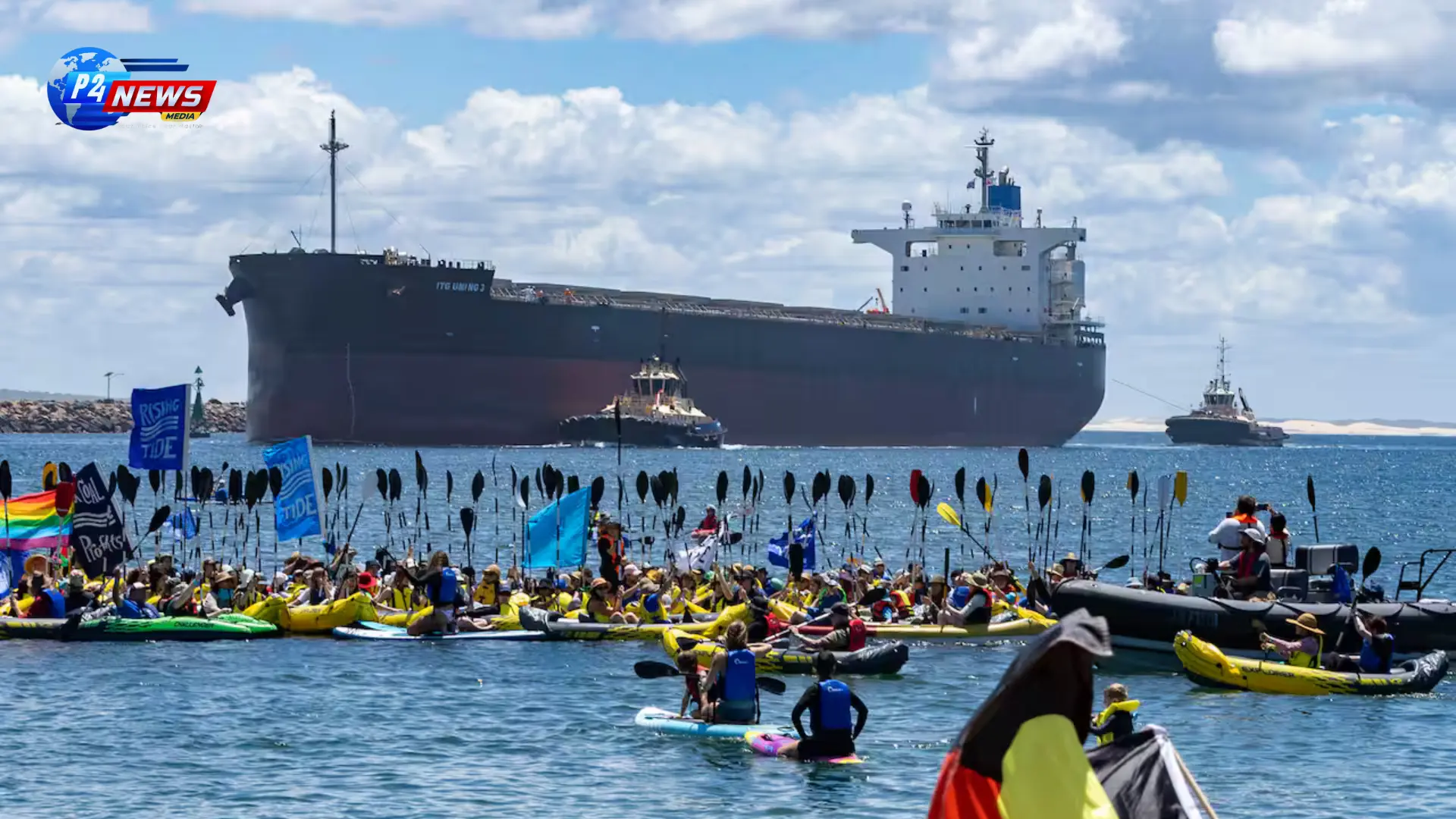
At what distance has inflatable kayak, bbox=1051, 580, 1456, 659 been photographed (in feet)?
69.2

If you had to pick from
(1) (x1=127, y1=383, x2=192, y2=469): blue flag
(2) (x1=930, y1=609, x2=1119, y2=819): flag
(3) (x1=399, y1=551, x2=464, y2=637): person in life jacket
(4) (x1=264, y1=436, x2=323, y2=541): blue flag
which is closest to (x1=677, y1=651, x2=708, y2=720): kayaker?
(3) (x1=399, y1=551, x2=464, y2=637): person in life jacket

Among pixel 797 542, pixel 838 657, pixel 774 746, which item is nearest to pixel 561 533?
pixel 797 542

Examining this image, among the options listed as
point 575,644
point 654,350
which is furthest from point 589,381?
point 575,644

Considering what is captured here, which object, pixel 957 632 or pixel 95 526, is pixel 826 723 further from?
pixel 95 526

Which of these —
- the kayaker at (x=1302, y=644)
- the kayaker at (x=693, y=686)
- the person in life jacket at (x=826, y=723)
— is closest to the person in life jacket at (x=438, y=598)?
the kayaker at (x=693, y=686)

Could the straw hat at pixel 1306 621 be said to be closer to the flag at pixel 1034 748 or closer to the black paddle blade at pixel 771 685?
the black paddle blade at pixel 771 685

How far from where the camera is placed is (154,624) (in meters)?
24.4

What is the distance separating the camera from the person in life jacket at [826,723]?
15.8 meters

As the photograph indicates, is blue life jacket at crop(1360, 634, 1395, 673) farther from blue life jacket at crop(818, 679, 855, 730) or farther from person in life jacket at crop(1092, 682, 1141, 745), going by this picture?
person in life jacket at crop(1092, 682, 1141, 745)

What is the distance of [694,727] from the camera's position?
17.3 m

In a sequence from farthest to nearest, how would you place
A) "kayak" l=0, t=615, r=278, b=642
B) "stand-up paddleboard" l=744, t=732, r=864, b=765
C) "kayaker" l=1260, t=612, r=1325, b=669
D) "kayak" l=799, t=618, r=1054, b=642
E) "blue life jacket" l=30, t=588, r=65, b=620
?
"blue life jacket" l=30, t=588, r=65, b=620 < "kayak" l=799, t=618, r=1054, b=642 < "kayak" l=0, t=615, r=278, b=642 < "kayaker" l=1260, t=612, r=1325, b=669 < "stand-up paddleboard" l=744, t=732, r=864, b=765

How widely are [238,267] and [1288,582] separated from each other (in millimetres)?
74187

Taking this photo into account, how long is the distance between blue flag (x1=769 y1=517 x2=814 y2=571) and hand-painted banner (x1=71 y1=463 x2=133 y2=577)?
9531 mm

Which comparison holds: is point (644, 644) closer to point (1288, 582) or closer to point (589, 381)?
point (1288, 582)
